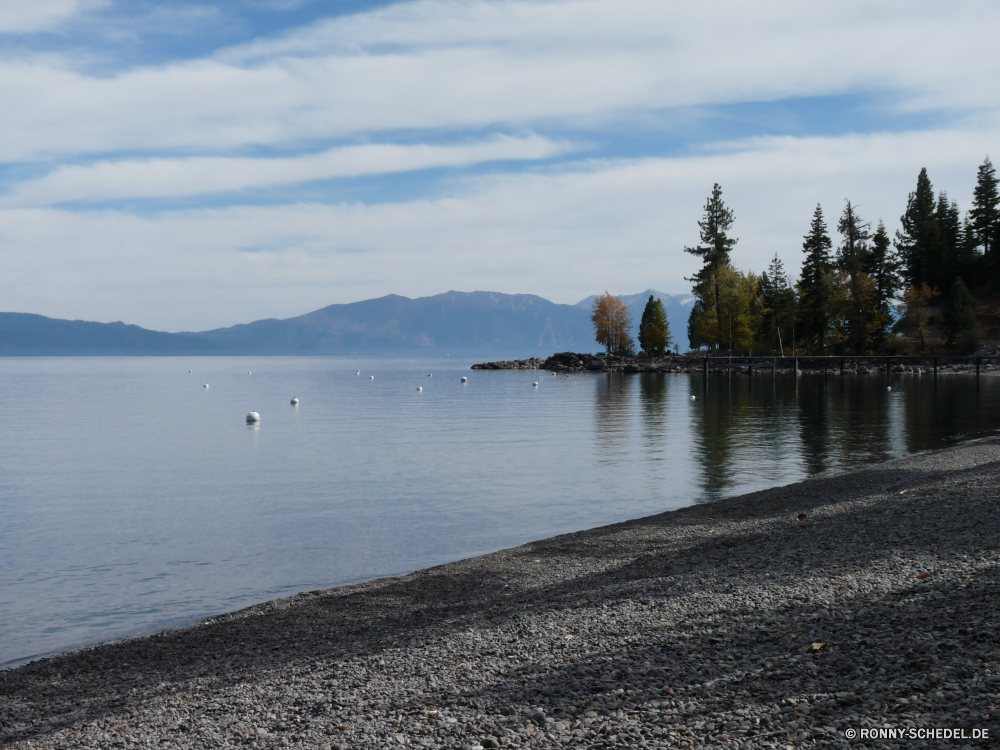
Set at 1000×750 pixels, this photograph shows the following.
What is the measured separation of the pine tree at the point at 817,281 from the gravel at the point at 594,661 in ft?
→ 351

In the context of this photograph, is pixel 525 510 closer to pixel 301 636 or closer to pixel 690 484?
pixel 690 484

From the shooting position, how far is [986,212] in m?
128

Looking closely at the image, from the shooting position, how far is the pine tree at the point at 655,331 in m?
142

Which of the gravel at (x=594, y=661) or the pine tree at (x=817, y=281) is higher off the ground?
the pine tree at (x=817, y=281)

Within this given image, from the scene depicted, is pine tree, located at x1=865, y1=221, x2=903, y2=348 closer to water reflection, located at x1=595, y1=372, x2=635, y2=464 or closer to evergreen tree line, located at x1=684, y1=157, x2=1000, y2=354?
evergreen tree line, located at x1=684, y1=157, x2=1000, y2=354

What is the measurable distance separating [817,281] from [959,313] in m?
18.8

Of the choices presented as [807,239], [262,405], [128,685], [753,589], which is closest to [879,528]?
[753,589]

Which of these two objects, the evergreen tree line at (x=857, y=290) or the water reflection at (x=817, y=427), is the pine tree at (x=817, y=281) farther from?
the water reflection at (x=817, y=427)

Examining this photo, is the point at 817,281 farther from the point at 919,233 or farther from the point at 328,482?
the point at 328,482

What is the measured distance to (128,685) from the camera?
30.9ft

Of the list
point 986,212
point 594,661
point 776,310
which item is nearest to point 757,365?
point 776,310

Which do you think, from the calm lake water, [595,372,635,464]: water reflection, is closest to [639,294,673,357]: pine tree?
[595,372,635,464]: water reflection

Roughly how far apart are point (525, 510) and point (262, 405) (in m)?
52.7

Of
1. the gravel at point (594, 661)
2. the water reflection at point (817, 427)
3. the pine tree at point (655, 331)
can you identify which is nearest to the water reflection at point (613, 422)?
the water reflection at point (817, 427)
